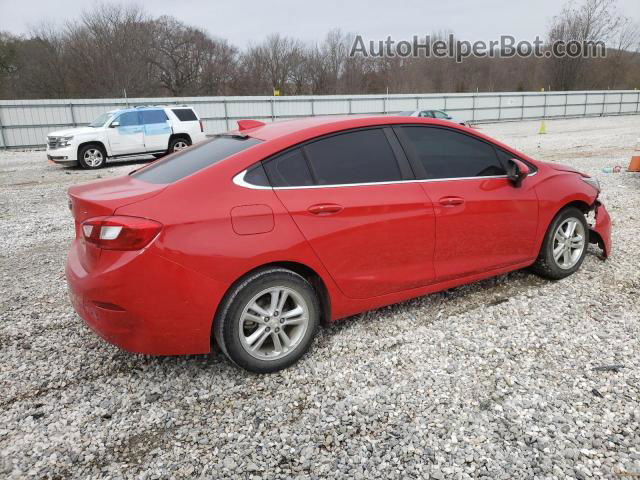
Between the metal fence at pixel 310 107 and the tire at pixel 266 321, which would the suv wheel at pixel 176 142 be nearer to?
the metal fence at pixel 310 107

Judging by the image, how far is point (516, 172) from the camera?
381 cm

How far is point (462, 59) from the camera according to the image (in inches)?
2235

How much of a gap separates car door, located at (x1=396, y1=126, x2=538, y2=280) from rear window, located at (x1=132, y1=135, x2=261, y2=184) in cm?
119

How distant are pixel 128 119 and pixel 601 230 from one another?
13.8 metres

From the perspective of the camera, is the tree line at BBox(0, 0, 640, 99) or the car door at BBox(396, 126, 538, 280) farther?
the tree line at BBox(0, 0, 640, 99)

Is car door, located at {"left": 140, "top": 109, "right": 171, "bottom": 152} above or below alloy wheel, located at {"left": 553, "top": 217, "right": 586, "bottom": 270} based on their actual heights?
above

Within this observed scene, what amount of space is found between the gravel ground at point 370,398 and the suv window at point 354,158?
1.16 m

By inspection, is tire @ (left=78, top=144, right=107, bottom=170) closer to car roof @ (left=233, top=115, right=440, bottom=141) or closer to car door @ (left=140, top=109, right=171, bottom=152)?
car door @ (left=140, top=109, right=171, bottom=152)

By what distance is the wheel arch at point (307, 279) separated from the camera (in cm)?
273

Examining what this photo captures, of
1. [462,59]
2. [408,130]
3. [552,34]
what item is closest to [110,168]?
[408,130]

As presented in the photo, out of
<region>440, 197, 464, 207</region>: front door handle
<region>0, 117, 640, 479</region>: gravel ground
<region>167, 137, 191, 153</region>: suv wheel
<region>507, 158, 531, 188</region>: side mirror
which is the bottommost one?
<region>0, 117, 640, 479</region>: gravel ground

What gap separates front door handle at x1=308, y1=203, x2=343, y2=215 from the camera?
2.92 metres

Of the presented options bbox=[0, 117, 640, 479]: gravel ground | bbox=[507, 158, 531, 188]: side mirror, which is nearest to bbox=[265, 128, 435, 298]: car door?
bbox=[0, 117, 640, 479]: gravel ground

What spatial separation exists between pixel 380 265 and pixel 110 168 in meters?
13.6
